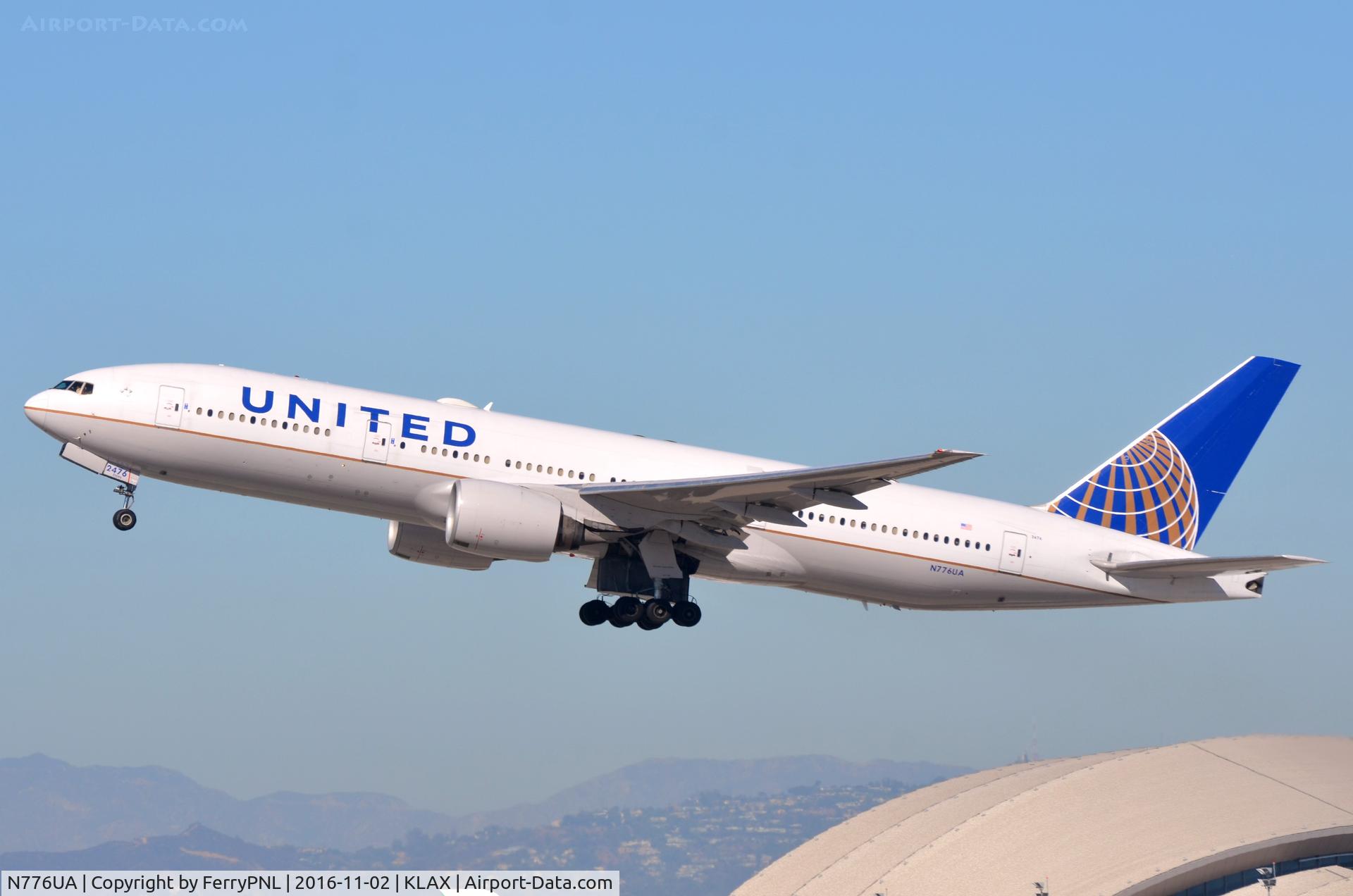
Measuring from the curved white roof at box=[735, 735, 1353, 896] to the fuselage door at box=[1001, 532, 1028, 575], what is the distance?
72.7ft

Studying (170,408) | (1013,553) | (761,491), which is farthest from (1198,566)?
(170,408)

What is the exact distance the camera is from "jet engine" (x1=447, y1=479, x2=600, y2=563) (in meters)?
34.0

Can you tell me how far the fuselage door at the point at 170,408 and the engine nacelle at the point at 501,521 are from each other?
20.2 feet

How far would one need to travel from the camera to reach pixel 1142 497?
4238 cm

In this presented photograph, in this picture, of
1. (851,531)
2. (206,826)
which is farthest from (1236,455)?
(206,826)

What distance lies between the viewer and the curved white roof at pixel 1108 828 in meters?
56.2

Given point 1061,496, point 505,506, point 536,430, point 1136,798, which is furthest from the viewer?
point 1136,798

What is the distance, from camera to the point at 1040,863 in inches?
2318

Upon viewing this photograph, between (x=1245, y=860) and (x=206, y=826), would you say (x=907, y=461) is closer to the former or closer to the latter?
(x=1245, y=860)

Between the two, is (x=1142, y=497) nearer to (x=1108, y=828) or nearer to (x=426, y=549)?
(x=426, y=549)

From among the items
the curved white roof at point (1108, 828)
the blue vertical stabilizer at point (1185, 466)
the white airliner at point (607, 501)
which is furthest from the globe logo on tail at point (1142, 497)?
the curved white roof at point (1108, 828)

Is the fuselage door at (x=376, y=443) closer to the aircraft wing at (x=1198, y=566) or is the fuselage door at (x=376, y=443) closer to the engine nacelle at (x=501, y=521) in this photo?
the engine nacelle at (x=501, y=521)

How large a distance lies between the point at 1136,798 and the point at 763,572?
30363mm

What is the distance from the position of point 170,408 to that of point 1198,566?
23.8m
